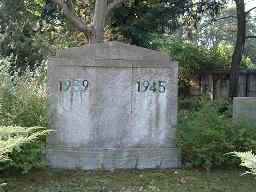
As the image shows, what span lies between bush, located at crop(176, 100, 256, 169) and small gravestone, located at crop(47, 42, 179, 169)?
364mm

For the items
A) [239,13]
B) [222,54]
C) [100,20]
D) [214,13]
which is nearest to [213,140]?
[100,20]

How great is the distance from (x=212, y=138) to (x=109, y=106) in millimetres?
1624

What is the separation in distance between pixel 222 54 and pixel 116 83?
13.2 metres

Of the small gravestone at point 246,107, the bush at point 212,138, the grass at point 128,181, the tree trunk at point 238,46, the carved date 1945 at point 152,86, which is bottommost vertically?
the grass at point 128,181

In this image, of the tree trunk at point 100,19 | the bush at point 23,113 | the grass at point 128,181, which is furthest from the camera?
the tree trunk at point 100,19

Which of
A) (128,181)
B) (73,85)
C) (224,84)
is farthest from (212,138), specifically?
(224,84)

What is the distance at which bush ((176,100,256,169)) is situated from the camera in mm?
5941

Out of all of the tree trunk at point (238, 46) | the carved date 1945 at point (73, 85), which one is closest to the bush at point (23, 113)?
the carved date 1945 at point (73, 85)

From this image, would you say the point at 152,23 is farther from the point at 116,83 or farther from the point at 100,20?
the point at 116,83

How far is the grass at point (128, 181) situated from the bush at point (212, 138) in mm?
212

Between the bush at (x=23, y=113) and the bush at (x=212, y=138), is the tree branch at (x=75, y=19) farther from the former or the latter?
the bush at (x=212, y=138)

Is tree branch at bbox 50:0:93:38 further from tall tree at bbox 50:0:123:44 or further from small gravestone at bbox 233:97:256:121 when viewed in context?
small gravestone at bbox 233:97:256:121

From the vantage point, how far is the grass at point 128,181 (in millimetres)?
5129

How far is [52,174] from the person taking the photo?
5.82 m
